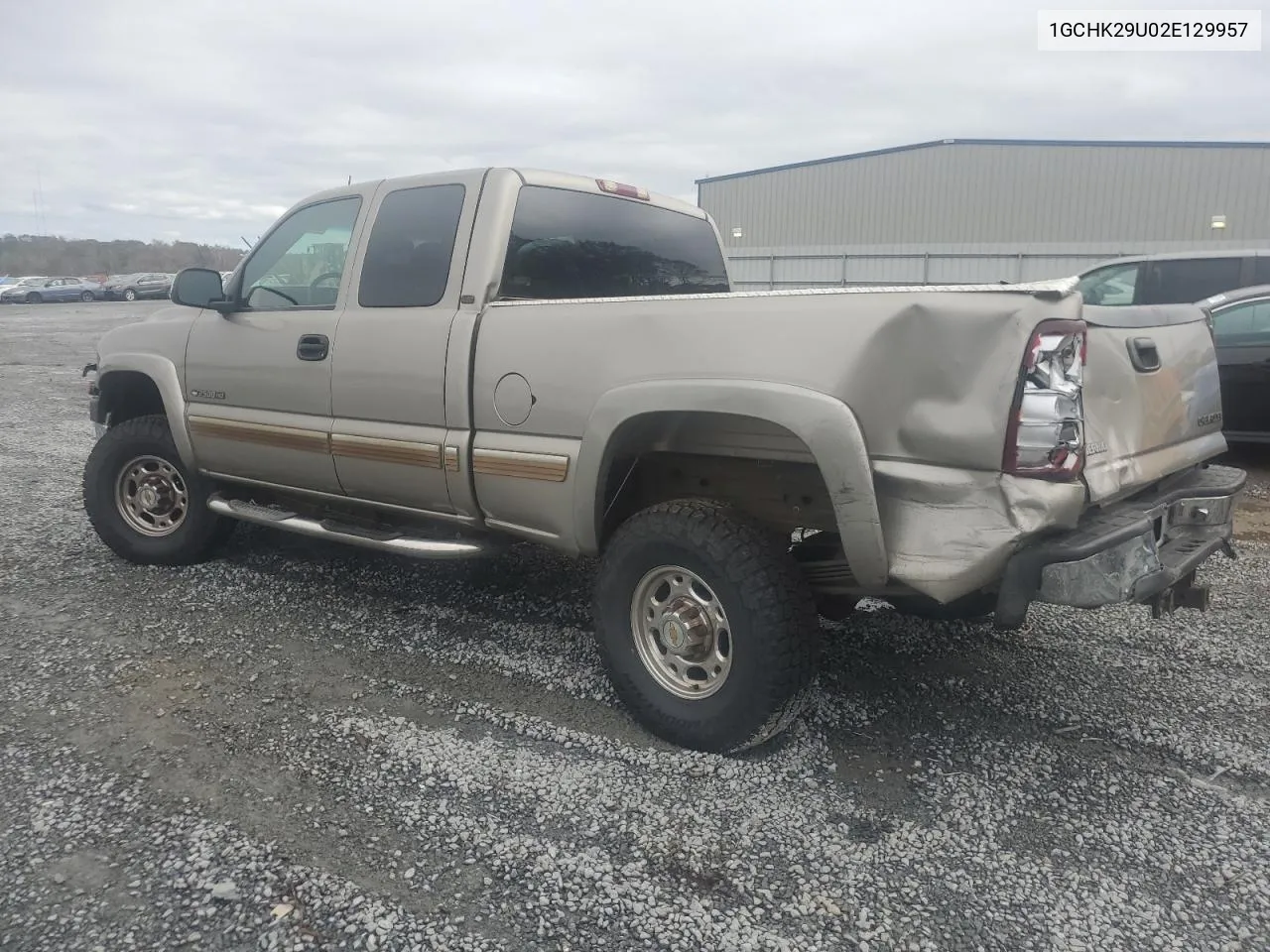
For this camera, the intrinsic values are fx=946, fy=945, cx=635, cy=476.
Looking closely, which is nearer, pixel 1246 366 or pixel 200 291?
pixel 200 291

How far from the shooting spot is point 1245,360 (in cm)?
745

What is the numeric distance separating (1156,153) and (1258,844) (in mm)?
26788

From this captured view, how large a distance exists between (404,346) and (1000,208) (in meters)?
25.8

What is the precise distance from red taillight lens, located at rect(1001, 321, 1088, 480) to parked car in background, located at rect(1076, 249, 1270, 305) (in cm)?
688

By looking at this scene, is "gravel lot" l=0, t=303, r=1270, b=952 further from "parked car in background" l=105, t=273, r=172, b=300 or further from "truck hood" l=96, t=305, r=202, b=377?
"parked car in background" l=105, t=273, r=172, b=300

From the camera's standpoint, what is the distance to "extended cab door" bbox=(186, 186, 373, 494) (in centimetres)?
432

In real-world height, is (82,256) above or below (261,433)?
above

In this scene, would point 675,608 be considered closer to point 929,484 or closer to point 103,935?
point 929,484

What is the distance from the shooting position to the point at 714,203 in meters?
30.3

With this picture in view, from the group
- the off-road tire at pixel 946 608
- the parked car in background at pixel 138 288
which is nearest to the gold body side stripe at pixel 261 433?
the off-road tire at pixel 946 608

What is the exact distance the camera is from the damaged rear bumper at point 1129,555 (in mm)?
2576

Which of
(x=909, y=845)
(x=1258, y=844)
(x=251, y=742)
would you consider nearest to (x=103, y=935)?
(x=251, y=742)

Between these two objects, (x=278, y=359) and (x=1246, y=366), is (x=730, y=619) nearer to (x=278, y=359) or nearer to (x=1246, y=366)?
(x=278, y=359)

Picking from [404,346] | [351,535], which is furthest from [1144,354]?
[351,535]
